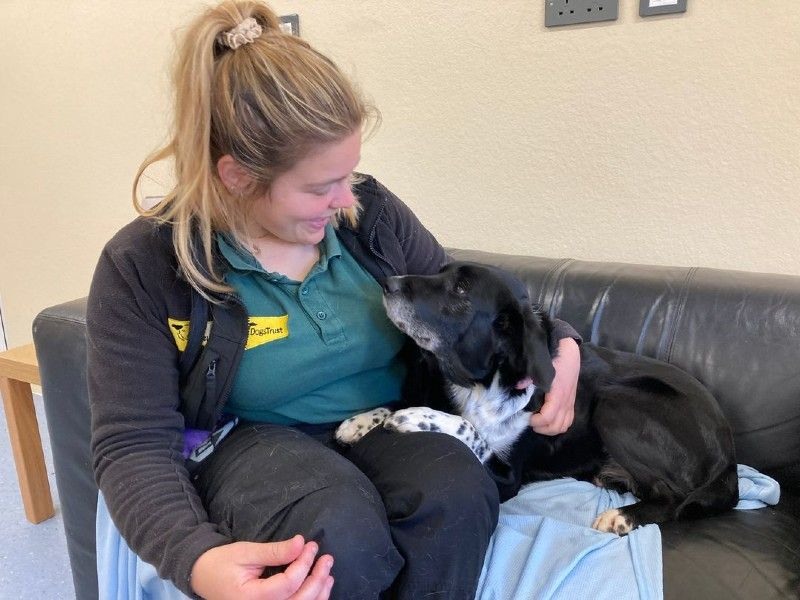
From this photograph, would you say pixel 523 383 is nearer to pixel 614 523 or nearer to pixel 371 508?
pixel 614 523

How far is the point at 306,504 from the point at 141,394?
0.36 meters

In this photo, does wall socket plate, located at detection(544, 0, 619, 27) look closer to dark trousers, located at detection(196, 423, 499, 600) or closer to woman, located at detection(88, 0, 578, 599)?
woman, located at detection(88, 0, 578, 599)

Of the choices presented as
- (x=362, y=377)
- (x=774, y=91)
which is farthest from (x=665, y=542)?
(x=774, y=91)

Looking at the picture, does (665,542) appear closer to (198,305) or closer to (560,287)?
(560,287)

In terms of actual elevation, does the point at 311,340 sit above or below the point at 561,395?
above

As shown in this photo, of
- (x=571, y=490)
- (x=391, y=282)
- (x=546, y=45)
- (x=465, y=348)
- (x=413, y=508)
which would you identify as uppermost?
(x=546, y=45)

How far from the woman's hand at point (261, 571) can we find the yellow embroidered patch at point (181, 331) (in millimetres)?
402

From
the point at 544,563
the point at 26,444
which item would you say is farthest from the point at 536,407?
the point at 26,444

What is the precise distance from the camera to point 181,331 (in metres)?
1.16

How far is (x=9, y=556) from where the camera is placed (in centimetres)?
209

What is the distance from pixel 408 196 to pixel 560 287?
2.56ft

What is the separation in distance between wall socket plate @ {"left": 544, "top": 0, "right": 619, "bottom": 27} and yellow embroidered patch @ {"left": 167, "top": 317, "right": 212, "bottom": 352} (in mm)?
1466

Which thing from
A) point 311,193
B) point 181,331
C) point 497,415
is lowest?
point 497,415

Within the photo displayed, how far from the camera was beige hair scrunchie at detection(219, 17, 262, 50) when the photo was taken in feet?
3.57
